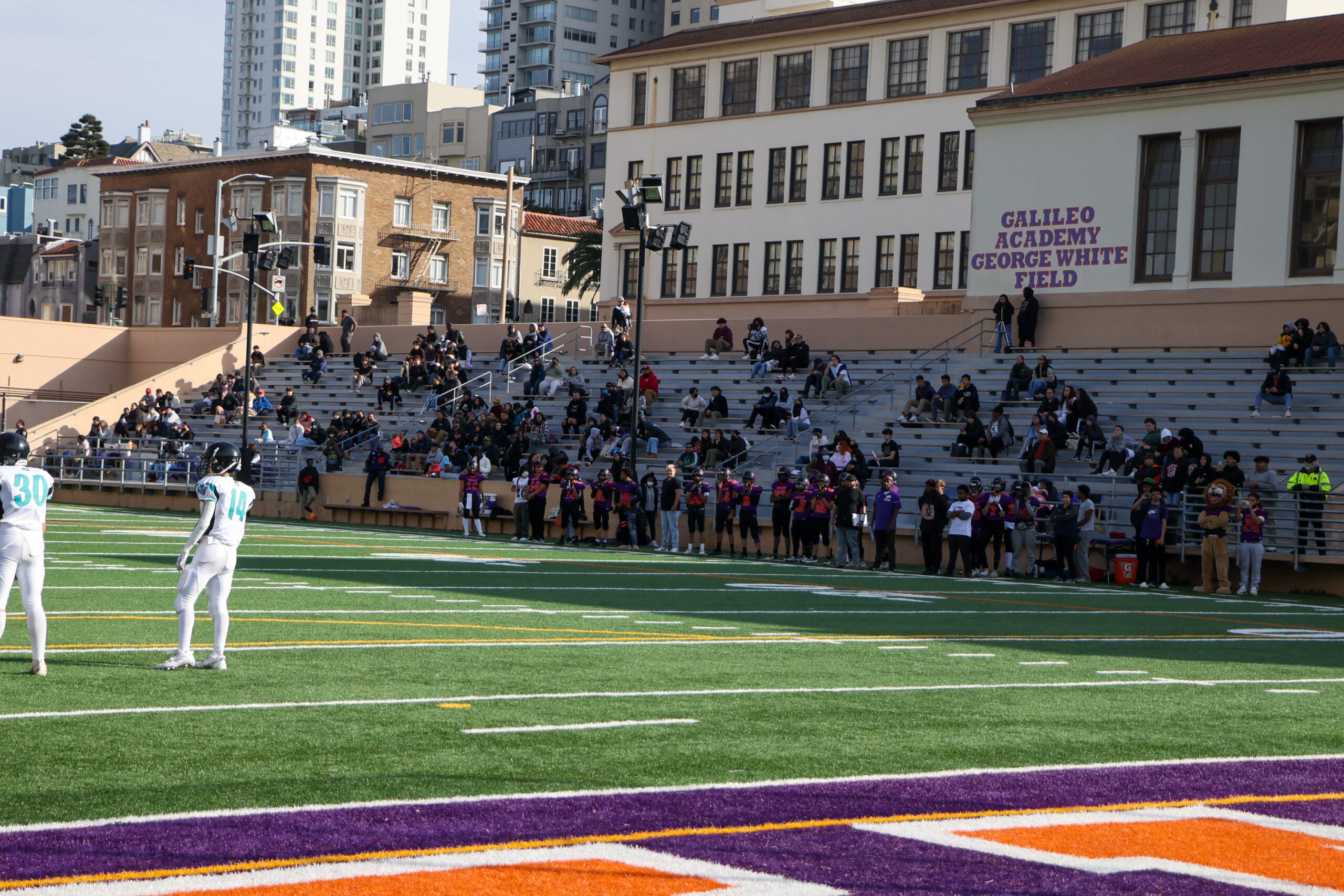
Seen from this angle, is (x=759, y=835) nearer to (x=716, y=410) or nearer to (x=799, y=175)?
(x=716, y=410)

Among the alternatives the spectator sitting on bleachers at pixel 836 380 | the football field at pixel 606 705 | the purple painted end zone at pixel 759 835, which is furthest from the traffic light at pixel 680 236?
the purple painted end zone at pixel 759 835

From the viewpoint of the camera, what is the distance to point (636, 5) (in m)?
142

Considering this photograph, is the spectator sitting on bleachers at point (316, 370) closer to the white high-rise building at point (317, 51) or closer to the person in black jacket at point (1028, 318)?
the person in black jacket at point (1028, 318)

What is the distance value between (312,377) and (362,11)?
149227 millimetres

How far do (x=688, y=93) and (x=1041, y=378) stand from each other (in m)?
30.6

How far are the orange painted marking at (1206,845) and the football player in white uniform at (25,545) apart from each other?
6278mm

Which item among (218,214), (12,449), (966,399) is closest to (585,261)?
(218,214)

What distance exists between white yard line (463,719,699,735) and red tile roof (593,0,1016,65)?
4737cm

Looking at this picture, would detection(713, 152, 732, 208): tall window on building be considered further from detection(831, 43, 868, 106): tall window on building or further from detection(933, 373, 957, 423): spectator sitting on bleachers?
detection(933, 373, 957, 423): spectator sitting on bleachers

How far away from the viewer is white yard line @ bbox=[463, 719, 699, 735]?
9117 mm

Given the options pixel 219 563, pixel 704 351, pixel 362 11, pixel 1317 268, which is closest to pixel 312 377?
pixel 704 351

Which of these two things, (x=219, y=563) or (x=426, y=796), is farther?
(x=219, y=563)

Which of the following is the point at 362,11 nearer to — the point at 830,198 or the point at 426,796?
the point at 830,198

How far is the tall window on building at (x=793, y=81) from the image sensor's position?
5747cm
